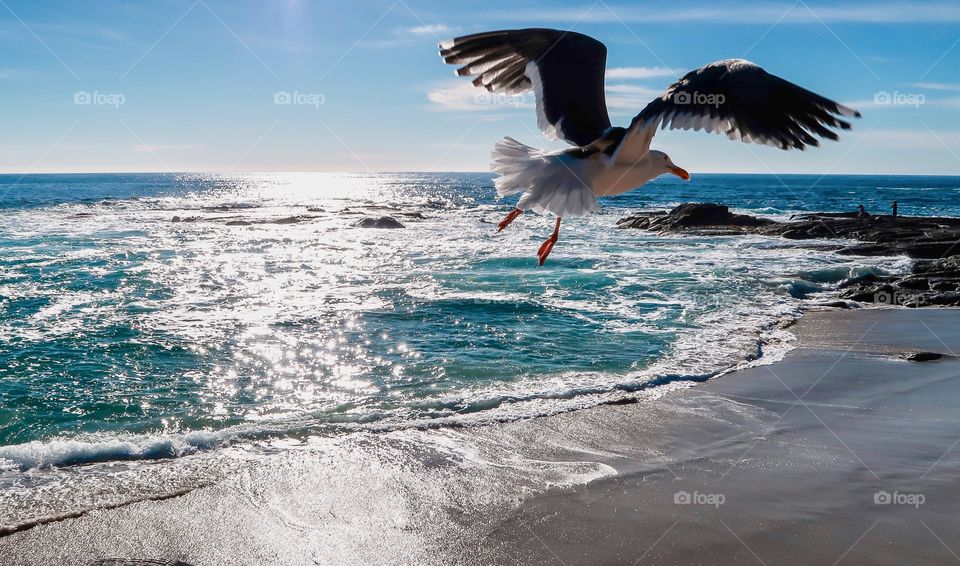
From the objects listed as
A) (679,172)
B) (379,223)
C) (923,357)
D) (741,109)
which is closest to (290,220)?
(379,223)

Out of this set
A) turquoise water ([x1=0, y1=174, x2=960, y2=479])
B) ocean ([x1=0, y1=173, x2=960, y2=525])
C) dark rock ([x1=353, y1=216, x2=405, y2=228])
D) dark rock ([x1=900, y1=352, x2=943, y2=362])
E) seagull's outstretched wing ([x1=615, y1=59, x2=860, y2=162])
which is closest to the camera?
seagull's outstretched wing ([x1=615, y1=59, x2=860, y2=162])

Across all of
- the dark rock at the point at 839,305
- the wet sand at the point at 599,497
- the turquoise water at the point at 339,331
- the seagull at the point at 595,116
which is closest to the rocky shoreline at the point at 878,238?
the dark rock at the point at 839,305

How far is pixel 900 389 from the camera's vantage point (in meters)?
9.89

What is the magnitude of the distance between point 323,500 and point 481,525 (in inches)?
59.8

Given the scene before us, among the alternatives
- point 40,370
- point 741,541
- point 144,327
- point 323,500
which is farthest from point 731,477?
point 144,327

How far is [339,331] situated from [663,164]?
9965 millimetres

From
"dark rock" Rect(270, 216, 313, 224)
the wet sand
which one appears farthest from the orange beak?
"dark rock" Rect(270, 216, 313, 224)

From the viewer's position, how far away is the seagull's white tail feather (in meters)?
4.46

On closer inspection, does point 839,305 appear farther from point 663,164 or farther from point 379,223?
point 379,223

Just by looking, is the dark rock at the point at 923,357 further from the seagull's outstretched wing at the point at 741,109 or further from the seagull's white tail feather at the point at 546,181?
the seagull's white tail feather at the point at 546,181

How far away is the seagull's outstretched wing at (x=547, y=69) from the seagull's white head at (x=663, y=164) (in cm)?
75

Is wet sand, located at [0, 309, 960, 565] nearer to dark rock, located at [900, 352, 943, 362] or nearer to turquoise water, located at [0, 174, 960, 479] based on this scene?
turquoise water, located at [0, 174, 960, 479]

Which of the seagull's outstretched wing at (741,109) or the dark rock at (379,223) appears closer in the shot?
the seagull's outstretched wing at (741,109)

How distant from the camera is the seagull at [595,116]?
13.9 ft
